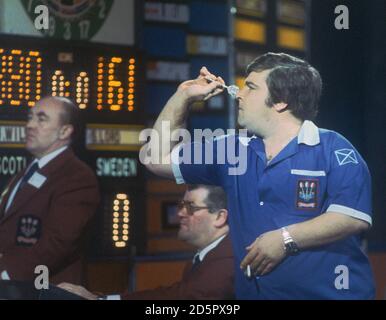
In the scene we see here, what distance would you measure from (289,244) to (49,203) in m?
1.02

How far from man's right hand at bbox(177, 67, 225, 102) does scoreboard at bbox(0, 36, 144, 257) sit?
27 centimetres

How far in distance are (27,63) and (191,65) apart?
733 mm

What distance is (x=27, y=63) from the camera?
12.9 ft

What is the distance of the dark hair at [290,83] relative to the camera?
13.0 ft

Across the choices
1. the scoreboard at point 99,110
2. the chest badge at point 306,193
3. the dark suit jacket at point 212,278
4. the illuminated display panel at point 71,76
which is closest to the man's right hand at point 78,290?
the scoreboard at point 99,110

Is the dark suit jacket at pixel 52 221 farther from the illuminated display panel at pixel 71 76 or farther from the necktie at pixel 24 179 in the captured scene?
the illuminated display panel at pixel 71 76

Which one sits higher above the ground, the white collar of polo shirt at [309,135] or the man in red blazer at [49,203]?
the white collar of polo shirt at [309,135]

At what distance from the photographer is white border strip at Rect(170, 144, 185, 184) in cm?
384

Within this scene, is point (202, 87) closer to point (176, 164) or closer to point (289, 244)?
point (176, 164)

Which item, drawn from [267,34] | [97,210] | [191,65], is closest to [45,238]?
[97,210]

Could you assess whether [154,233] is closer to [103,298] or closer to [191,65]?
[103,298]

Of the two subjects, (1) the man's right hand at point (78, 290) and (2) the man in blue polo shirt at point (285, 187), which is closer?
(2) the man in blue polo shirt at point (285, 187)

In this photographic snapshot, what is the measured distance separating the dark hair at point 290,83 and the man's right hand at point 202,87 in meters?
0.17

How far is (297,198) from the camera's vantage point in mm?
3877
